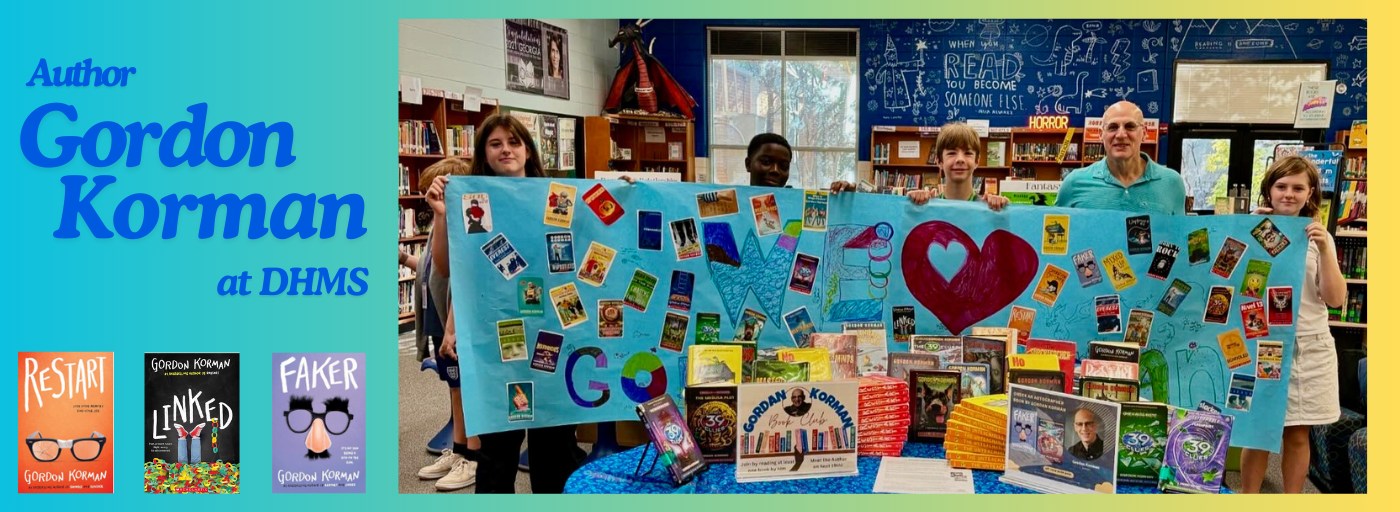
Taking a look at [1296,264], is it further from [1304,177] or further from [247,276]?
[247,276]

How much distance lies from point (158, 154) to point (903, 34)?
28.7 feet

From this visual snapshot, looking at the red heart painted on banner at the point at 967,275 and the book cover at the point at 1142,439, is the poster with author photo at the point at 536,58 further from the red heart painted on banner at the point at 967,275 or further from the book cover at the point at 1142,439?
the book cover at the point at 1142,439

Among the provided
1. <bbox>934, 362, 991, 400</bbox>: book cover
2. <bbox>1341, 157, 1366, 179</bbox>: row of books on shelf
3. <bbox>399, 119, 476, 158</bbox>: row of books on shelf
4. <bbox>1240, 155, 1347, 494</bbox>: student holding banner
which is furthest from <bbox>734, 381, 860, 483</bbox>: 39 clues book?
<bbox>1341, 157, 1366, 179</bbox>: row of books on shelf

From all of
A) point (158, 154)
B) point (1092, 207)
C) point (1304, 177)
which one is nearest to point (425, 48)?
point (158, 154)

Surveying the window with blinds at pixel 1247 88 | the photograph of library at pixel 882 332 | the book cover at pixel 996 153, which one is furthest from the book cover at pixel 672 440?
the window with blinds at pixel 1247 88

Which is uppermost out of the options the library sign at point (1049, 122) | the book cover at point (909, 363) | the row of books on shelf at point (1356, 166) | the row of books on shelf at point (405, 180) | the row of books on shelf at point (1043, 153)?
the library sign at point (1049, 122)

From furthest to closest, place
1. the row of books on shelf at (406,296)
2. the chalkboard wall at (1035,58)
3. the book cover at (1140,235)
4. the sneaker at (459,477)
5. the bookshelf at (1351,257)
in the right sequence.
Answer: the chalkboard wall at (1035,58) < the row of books on shelf at (406,296) < the bookshelf at (1351,257) < the sneaker at (459,477) < the book cover at (1140,235)

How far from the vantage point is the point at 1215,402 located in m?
2.54

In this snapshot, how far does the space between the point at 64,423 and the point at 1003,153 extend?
349 inches

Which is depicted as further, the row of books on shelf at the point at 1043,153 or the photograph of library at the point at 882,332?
the row of books on shelf at the point at 1043,153

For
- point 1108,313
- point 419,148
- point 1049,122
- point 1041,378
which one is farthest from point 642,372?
point 1049,122

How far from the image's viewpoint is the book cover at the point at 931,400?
2.31m

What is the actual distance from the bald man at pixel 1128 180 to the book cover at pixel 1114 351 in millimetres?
730

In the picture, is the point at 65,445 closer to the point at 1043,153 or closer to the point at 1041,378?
the point at 1041,378
